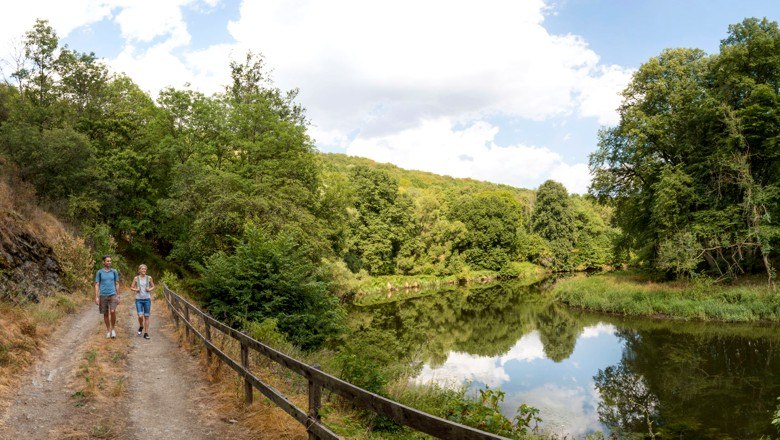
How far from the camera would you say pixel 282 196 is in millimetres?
22969

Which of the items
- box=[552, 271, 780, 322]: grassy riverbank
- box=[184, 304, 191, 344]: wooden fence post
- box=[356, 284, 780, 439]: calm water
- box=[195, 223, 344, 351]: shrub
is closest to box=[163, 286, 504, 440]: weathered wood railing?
box=[184, 304, 191, 344]: wooden fence post

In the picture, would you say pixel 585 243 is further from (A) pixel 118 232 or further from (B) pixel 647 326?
(A) pixel 118 232

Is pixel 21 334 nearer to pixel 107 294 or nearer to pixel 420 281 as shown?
pixel 107 294

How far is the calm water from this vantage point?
13.0 meters

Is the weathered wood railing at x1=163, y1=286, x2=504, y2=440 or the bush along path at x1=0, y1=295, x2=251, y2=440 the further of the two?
the bush along path at x1=0, y1=295, x2=251, y2=440

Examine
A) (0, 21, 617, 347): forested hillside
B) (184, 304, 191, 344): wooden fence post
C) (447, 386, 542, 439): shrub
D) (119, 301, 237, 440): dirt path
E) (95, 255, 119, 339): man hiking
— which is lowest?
(447, 386, 542, 439): shrub

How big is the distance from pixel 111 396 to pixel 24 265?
37.2ft

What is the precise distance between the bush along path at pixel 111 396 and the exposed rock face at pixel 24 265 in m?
3.34

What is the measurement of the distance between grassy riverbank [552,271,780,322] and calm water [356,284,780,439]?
1.41 metres

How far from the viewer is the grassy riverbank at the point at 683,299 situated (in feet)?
83.3

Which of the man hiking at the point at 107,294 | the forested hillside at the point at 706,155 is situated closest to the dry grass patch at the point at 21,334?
the man hiking at the point at 107,294

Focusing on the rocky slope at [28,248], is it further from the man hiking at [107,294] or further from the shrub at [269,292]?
the shrub at [269,292]

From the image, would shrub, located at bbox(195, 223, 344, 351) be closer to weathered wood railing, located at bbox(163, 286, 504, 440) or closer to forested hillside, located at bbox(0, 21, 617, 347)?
forested hillside, located at bbox(0, 21, 617, 347)

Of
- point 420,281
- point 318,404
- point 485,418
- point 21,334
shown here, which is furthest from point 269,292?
point 420,281
